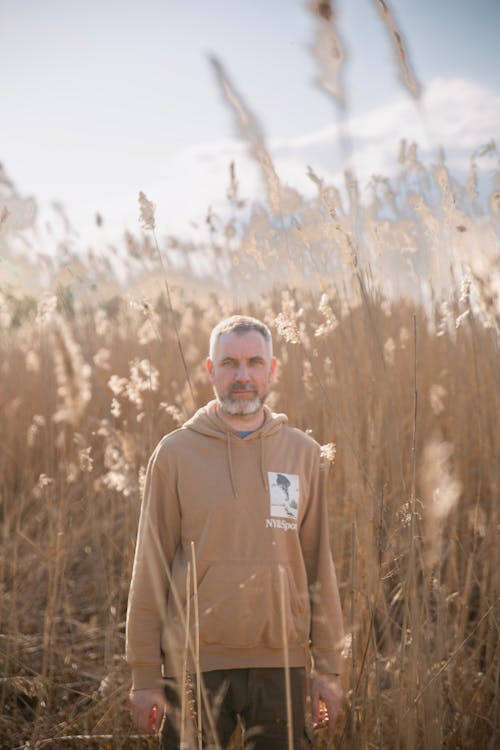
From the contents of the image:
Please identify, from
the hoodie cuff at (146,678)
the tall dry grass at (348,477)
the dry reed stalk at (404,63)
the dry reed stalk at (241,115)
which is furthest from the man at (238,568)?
the dry reed stalk at (404,63)

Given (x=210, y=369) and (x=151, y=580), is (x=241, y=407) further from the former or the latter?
(x=151, y=580)

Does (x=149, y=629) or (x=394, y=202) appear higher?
(x=394, y=202)

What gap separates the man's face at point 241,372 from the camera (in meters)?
1.80

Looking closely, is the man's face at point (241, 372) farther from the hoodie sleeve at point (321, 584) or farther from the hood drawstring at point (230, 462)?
the hoodie sleeve at point (321, 584)

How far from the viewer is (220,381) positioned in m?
1.83

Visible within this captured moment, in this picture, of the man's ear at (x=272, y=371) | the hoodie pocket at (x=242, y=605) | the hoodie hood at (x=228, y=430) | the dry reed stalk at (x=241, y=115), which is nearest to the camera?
the hoodie pocket at (x=242, y=605)

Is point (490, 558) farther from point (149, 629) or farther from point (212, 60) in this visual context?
point (212, 60)

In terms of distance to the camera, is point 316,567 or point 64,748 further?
point 64,748

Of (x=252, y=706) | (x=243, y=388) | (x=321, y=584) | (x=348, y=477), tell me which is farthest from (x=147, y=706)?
(x=348, y=477)

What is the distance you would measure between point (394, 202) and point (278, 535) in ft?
9.00

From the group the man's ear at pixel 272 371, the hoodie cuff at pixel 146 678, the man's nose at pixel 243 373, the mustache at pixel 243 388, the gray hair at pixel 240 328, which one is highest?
the gray hair at pixel 240 328

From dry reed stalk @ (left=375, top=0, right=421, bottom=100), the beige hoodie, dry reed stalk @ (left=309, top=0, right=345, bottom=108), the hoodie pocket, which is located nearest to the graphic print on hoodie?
the beige hoodie

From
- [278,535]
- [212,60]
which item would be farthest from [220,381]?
[212,60]

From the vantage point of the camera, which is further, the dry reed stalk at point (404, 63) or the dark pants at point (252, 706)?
the dry reed stalk at point (404, 63)
